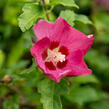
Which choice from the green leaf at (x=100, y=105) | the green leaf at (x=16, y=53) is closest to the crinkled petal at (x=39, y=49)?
the green leaf at (x=16, y=53)

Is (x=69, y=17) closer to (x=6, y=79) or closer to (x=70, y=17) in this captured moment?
(x=70, y=17)

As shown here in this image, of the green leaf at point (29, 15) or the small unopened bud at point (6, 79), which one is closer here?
the green leaf at point (29, 15)

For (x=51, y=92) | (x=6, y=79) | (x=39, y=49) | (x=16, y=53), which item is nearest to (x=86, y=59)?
(x=16, y=53)

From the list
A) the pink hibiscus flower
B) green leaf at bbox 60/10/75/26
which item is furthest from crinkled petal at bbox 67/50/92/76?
green leaf at bbox 60/10/75/26

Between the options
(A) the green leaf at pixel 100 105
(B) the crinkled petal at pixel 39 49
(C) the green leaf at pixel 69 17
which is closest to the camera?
(B) the crinkled petal at pixel 39 49

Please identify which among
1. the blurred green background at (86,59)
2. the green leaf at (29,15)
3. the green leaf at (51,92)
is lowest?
the blurred green background at (86,59)

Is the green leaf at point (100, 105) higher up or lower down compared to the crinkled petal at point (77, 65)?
lower down

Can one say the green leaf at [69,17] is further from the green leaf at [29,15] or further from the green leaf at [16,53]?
the green leaf at [16,53]
